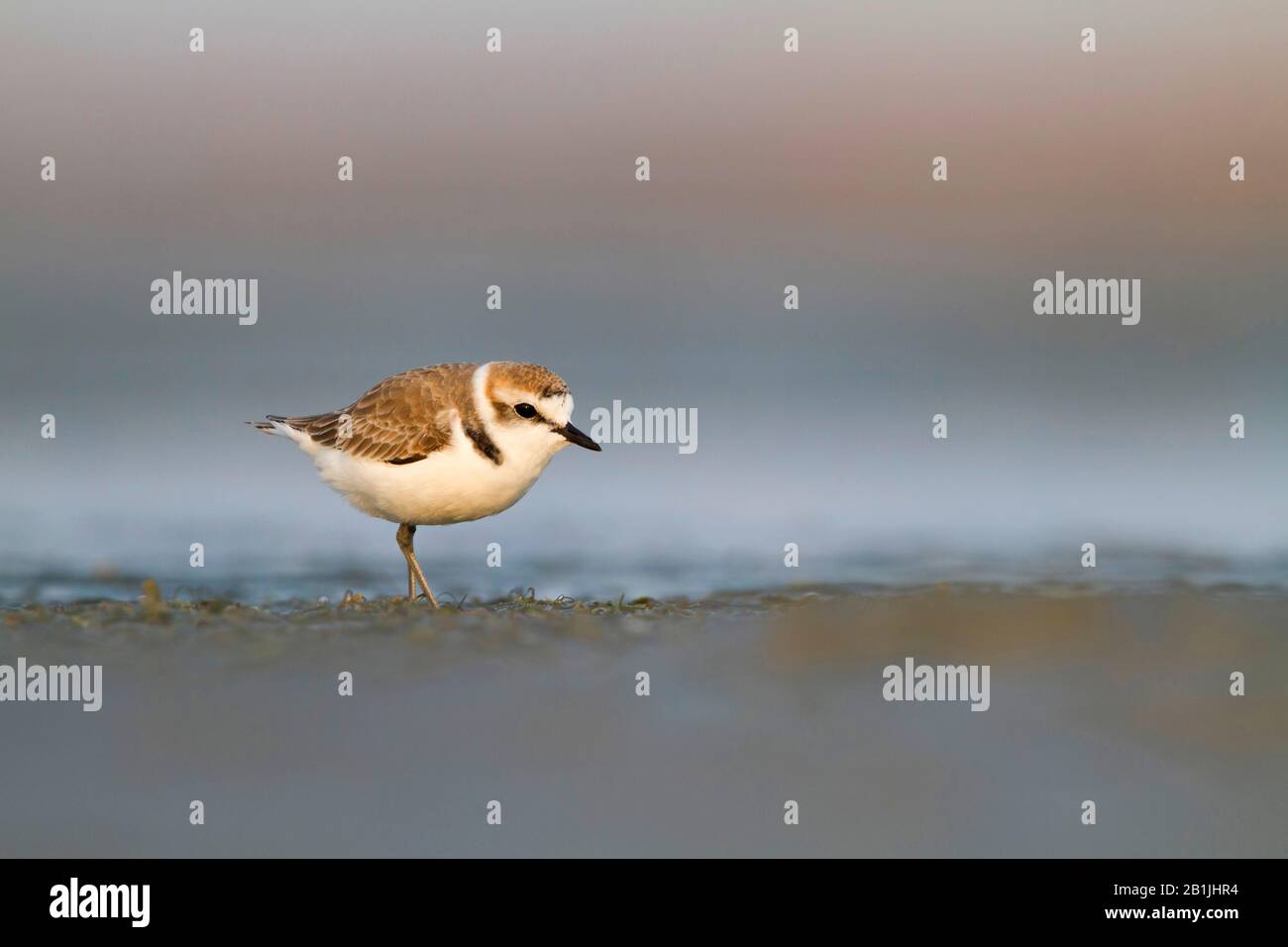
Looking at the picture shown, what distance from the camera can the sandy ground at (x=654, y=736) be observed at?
4191 mm

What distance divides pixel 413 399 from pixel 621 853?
337 centimetres

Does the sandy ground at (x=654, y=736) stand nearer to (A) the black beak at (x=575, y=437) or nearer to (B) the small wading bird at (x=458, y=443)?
(B) the small wading bird at (x=458, y=443)

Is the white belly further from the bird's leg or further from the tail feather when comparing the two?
the tail feather

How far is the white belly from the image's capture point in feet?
21.8

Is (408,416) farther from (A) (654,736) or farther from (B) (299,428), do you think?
(A) (654,736)

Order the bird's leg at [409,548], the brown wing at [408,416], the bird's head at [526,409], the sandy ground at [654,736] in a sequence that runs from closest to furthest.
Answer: the sandy ground at [654,736]
the bird's head at [526,409]
the brown wing at [408,416]
the bird's leg at [409,548]

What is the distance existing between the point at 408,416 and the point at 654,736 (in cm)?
273

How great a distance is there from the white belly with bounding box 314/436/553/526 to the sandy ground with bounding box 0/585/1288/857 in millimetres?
735

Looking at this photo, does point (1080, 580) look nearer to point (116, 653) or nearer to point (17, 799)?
point (116, 653)

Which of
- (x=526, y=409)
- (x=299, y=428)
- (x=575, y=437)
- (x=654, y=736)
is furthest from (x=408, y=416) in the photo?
(x=654, y=736)

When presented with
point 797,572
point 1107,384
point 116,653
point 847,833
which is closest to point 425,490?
point 116,653

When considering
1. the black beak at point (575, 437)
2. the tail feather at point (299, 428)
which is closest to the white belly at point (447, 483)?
the black beak at point (575, 437)

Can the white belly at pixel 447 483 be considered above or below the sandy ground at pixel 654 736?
above

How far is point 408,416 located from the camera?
22.6 feet
